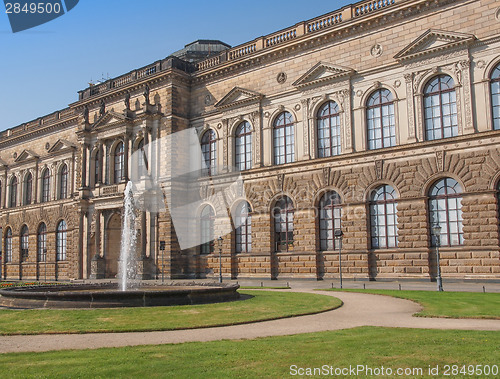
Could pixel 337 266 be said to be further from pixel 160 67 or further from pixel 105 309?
pixel 160 67

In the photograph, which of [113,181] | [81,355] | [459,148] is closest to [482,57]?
[459,148]

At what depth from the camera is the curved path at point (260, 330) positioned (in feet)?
38.6

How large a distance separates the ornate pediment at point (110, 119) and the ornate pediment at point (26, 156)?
13934 millimetres

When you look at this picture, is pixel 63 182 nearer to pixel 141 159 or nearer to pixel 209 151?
pixel 141 159

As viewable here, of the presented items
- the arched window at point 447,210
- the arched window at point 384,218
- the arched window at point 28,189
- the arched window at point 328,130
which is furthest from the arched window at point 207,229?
the arched window at point 28,189

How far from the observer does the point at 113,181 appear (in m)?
45.9

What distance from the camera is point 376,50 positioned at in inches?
1302

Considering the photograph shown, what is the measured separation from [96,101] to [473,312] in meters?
39.4

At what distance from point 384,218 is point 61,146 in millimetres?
35631

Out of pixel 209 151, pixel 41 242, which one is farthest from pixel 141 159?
pixel 41 242

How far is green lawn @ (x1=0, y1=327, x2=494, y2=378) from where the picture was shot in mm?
8547

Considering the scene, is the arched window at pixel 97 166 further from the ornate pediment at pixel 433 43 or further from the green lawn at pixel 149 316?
the green lawn at pixel 149 316

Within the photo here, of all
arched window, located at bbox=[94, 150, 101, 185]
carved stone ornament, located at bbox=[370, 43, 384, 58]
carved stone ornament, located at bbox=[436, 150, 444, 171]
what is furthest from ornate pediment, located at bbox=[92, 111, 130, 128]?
carved stone ornament, located at bbox=[436, 150, 444, 171]

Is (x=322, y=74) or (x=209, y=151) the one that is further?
(x=209, y=151)
